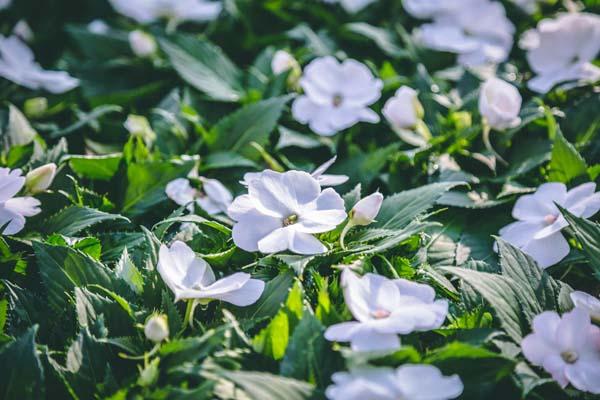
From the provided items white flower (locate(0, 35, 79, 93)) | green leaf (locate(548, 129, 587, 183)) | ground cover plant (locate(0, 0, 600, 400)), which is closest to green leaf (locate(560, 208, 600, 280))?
ground cover plant (locate(0, 0, 600, 400))

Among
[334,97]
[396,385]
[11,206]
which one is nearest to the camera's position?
[396,385]

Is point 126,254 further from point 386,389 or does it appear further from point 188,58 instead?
point 188,58

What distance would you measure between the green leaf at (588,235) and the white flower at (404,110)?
2.11 feet

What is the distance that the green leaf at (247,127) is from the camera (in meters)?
1.82

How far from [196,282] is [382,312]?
1.14ft

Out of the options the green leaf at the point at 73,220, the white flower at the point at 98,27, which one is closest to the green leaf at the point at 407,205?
the green leaf at the point at 73,220

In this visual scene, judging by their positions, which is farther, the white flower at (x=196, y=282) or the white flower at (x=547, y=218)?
the white flower at (x=547, y=218)

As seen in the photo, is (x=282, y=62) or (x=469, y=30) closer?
(x=282, y=62)

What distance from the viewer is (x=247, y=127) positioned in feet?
6.07

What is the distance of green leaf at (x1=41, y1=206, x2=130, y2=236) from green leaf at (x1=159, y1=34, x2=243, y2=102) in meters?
0.73

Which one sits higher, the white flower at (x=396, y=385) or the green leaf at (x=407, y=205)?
the white flower at (x=396, y=385)

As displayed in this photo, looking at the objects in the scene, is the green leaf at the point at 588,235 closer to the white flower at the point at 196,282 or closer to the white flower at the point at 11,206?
the white flower at the point at 196,282

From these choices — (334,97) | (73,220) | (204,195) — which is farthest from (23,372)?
(334,97)

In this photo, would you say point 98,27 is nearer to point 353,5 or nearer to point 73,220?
point 353,5
